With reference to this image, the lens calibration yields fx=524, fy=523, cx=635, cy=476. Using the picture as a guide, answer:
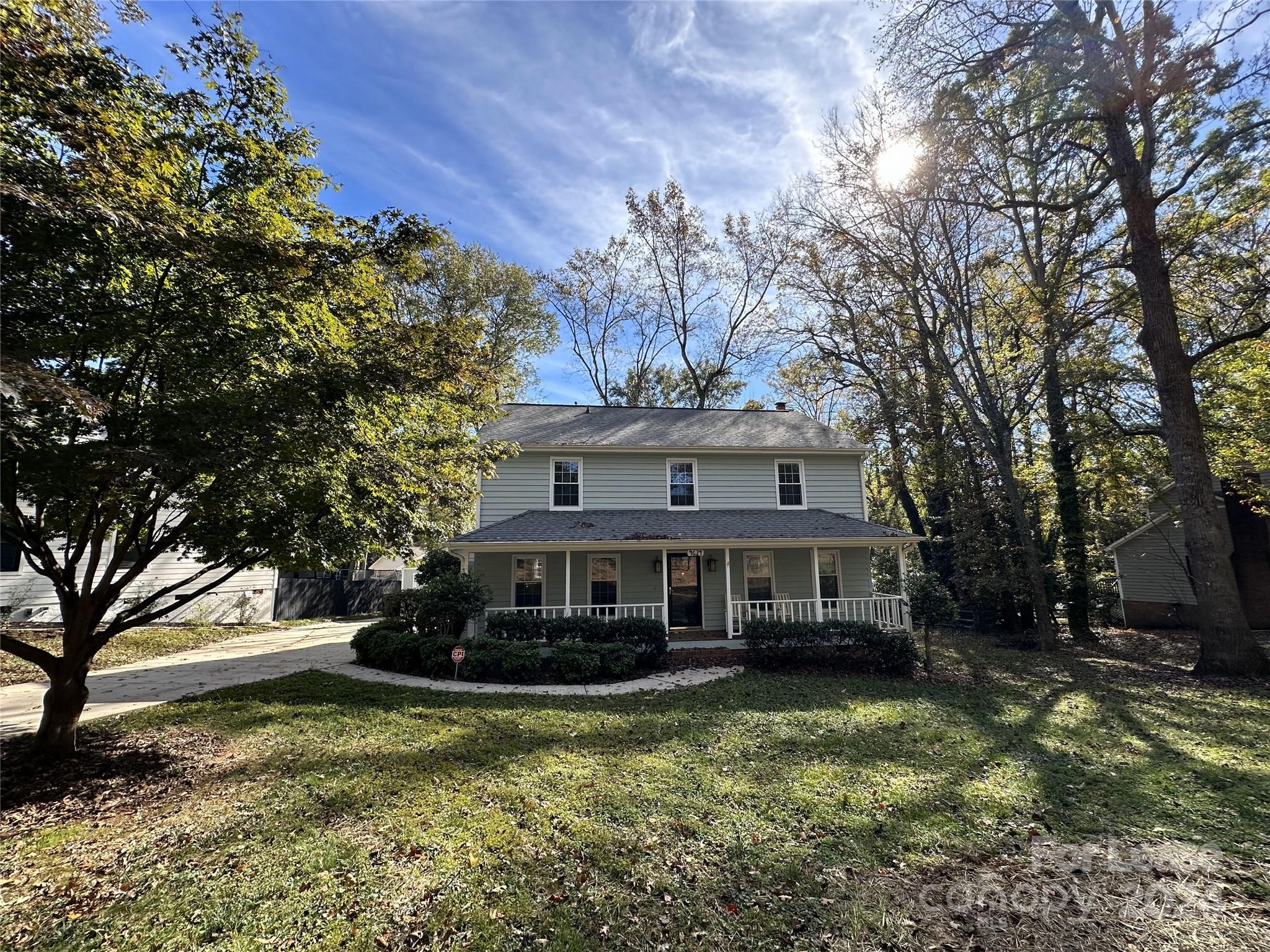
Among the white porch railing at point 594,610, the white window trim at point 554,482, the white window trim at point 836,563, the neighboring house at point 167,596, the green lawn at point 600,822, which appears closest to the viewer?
the green lawn at point 600,822

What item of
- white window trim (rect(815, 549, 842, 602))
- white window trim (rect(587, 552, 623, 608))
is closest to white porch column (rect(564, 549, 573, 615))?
white window trim (rect(587, 552, 623, 608))

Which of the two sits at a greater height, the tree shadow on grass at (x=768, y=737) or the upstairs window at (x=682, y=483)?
the upstairs window at (x=682, y=483)

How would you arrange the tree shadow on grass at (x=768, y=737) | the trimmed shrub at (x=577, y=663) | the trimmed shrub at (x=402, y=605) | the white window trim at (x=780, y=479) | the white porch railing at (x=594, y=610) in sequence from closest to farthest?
the tree shadow on grass at (x=768, y=737) → the trimmed shrub at (x=577, y=663) → the white porch railing at (x=594, y=610) → the trimmed shrub at (x=402, y=605) → the white window trim at (x=780, y=479)

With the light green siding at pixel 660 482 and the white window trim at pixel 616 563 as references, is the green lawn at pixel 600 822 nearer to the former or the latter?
the white window trim at pixel 616 563

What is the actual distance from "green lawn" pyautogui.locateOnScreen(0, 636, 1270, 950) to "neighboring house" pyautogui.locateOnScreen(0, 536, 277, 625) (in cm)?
571

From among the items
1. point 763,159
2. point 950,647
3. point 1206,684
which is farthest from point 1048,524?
point 763,159

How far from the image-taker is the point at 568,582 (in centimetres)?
1170

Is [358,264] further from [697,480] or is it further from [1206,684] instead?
[1206,684]

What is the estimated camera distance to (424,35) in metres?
8.73

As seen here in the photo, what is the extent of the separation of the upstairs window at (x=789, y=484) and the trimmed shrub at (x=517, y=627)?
7.62m

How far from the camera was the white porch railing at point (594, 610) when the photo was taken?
37.3ft

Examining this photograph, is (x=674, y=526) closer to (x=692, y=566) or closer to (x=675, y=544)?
(x=675, y=544)

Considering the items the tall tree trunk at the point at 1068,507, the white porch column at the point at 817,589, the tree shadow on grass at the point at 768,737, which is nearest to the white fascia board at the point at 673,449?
the white porch column at the point at 817,589

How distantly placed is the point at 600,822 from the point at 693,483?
11118 millimetres
